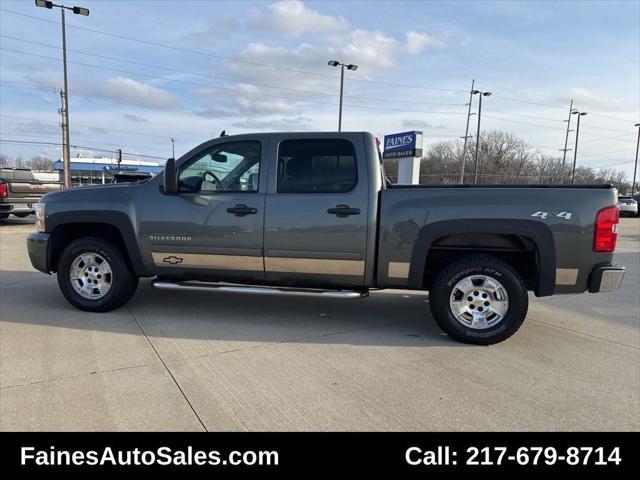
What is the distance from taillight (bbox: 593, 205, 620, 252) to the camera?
392 centimetres

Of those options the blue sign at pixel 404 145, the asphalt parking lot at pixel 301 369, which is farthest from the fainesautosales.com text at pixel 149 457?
the blue sign at pixel 404 145

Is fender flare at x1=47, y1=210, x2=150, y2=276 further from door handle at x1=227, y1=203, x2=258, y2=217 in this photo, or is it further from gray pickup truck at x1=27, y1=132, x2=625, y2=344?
door handle at x1=227, y1=203, x2=258, y2=217

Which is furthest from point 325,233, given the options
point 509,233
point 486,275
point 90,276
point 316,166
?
point 90,276

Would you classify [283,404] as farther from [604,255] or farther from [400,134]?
[400,134]

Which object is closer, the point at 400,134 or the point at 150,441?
the point at 150,441

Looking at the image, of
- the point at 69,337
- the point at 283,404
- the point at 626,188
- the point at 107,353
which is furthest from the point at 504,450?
the point at 626,188

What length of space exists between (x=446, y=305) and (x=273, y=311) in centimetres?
203

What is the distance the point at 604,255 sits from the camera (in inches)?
157

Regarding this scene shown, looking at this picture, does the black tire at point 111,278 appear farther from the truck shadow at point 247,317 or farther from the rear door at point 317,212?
the rear door at point 317,212

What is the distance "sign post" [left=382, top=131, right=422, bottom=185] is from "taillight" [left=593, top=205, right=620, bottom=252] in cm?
2156

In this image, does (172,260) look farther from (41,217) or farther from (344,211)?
(344,211)

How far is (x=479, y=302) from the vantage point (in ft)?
14.0

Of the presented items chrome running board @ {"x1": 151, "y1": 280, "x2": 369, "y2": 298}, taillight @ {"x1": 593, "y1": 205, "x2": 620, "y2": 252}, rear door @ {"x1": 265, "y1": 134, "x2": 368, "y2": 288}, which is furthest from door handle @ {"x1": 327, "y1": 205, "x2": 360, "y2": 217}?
taillight @ {"x1": 593, "y1": 205, "x2": 620, "y2": 252}

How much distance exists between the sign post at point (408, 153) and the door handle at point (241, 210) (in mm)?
21585
